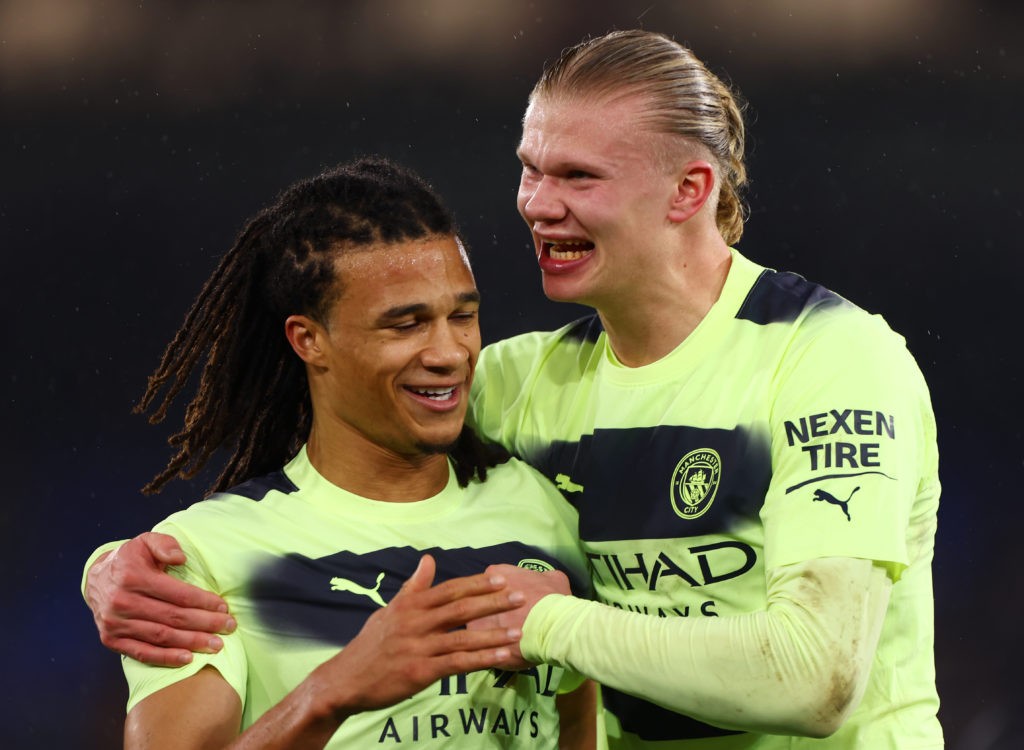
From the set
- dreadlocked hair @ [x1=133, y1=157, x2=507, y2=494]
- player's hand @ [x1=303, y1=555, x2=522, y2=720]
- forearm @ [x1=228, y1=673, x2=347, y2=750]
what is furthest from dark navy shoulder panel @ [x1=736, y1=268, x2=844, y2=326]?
forearm @ [x1=228, y1=673, x2=347, y2=750]

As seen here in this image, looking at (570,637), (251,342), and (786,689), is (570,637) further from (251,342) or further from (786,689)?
(251,342)

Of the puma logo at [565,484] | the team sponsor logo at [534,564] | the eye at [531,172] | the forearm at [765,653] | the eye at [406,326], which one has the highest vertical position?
the eye at [531,172]

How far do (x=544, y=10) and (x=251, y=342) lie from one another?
2.68 metres

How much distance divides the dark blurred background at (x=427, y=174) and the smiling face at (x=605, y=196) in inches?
84.8

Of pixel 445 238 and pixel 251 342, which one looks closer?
pixel 445 238

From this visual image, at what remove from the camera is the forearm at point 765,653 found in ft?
6.39

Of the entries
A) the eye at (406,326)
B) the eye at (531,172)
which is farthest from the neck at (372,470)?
the eye at (531,172)

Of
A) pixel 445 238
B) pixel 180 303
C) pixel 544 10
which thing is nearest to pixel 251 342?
pixel 445 238

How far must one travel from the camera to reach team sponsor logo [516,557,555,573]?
231 cm

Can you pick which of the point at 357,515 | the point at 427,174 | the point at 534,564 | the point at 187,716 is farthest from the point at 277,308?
the point at 427,174

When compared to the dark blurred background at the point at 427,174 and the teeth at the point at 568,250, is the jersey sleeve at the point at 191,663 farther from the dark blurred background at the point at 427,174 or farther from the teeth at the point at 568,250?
the dark blurred background at the point at 427,174

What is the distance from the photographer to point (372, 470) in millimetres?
2330

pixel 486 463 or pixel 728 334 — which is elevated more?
pixel 728 334

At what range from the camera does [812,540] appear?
2014mm
